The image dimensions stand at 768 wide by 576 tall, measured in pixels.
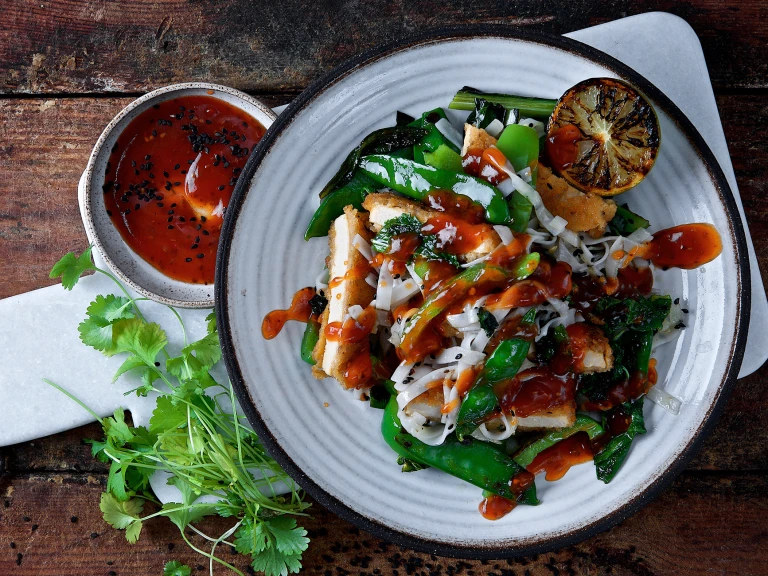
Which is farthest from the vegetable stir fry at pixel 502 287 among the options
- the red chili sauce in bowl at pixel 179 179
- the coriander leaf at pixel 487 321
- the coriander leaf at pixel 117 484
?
the coriander leaf at pixel 117 484

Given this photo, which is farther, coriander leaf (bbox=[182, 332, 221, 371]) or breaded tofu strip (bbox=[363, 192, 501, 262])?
coriander leaf (bbox=[182, 332, 221, 371])

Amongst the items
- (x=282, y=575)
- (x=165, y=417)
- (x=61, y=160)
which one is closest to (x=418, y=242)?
(x=165, y=417)

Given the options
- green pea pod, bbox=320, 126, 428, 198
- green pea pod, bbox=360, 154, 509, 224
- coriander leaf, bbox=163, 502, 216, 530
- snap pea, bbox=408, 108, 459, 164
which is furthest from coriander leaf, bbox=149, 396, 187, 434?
snap pea, bbox=408, 108, 459, 164

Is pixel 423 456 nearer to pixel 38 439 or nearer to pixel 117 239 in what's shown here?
pixel 117 239

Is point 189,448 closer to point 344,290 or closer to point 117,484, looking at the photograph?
point 117,484

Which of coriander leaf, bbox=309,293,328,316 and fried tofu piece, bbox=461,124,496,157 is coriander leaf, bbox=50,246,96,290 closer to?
coriander leaf, bbox=309,293,328,316
